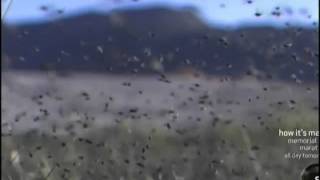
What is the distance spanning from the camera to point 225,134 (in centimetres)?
378

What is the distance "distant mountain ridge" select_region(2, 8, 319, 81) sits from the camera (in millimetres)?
3227

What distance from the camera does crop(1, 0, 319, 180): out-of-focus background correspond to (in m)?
3.16

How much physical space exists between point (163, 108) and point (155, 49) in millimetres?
630

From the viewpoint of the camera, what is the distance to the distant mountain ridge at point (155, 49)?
3.23 m

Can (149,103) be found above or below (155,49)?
below

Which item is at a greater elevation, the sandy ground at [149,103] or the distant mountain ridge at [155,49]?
the distant mountain ridge at [155,49]

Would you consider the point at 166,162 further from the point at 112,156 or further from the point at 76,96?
the point at 76,96

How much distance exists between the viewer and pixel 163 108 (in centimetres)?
391

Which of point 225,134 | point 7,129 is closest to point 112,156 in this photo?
point 7,129

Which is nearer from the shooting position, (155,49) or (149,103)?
(155,49)

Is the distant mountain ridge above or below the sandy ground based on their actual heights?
above

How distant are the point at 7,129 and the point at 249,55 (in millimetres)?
1137

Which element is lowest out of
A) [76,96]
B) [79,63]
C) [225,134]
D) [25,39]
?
[225,134]

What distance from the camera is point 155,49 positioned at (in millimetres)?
3342
